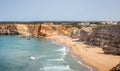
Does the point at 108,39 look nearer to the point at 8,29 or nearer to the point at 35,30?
the point at 35,30

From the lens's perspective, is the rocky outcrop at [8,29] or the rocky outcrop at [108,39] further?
the rocky outcrop at [8,29]

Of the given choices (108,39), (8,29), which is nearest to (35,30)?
(8,29)

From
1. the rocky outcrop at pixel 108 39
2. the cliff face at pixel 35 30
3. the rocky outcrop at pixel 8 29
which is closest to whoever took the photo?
the rocky outcrop at pixel 108 39

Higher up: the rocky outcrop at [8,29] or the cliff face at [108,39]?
the cliff face at [108,39]

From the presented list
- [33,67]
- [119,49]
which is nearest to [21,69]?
[33,67]

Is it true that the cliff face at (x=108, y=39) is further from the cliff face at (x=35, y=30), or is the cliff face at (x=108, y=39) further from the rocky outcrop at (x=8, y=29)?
the rocky outcrop at (x=8, y=29)

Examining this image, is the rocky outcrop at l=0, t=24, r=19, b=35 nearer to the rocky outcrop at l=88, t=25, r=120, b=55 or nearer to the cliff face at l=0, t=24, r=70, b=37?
the cliff face at l=0, t=24, r=70, b=37

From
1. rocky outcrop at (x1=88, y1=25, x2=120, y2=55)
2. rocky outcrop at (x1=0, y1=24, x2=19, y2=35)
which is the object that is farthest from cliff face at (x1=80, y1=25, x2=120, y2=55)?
rocky outcrop at (x1=0, y1=24, x2=19, y2=35)

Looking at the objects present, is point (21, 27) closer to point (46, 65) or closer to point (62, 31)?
point (62, 31)

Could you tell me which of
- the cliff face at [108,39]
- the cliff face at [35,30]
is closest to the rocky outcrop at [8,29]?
the cliff face at [35,30]
